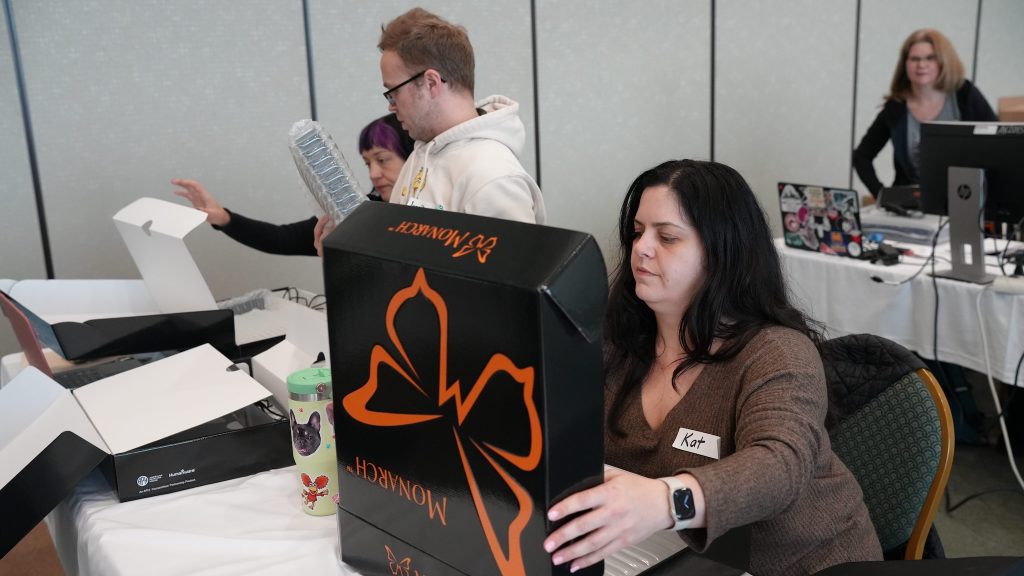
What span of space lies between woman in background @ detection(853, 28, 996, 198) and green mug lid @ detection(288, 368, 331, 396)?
3.07 m

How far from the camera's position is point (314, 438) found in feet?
3.38

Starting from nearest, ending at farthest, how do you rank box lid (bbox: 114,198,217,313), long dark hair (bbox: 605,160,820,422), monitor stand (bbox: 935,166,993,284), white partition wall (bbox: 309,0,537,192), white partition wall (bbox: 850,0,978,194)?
long dark hair (bbox: 605,160,820,422) < box lid (bbox: 114,198,217,313) < monitor stand (bbox: 935,166,993,284) < white partition wall (bbox: 309,0,537,192) < white partition wall (bbox: 850,0,978,194)

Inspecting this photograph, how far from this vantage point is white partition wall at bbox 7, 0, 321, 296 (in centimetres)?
286

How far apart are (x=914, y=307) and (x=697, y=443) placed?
67.4 inches

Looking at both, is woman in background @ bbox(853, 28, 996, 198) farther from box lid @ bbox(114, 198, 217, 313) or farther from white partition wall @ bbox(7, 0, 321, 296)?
box lid @ bbox(114, 198, 217, 313)

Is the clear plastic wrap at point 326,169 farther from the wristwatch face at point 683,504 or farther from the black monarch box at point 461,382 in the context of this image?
the wristwatch face at point 683,504

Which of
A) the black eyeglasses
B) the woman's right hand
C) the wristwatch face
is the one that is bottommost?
the wristwatch face

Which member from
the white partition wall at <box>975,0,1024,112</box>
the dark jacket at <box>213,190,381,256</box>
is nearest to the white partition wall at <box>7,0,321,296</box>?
the dark jacket at <box>213,190,381,256</box>

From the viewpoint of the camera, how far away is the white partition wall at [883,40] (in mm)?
Answer: 4730

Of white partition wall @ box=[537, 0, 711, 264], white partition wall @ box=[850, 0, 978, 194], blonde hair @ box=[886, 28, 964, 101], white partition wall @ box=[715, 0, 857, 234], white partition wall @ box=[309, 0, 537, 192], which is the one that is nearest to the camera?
white partition wall @ box=[309, 0, 537, 192]

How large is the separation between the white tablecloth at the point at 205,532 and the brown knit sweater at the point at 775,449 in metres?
0.45

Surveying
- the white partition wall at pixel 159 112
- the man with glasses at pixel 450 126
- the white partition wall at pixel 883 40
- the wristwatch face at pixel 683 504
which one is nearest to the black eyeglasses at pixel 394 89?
the man with glasses at pixel 450 126

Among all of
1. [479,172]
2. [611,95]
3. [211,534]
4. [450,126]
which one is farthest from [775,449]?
[611,95]

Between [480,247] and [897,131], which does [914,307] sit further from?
[480,247]
